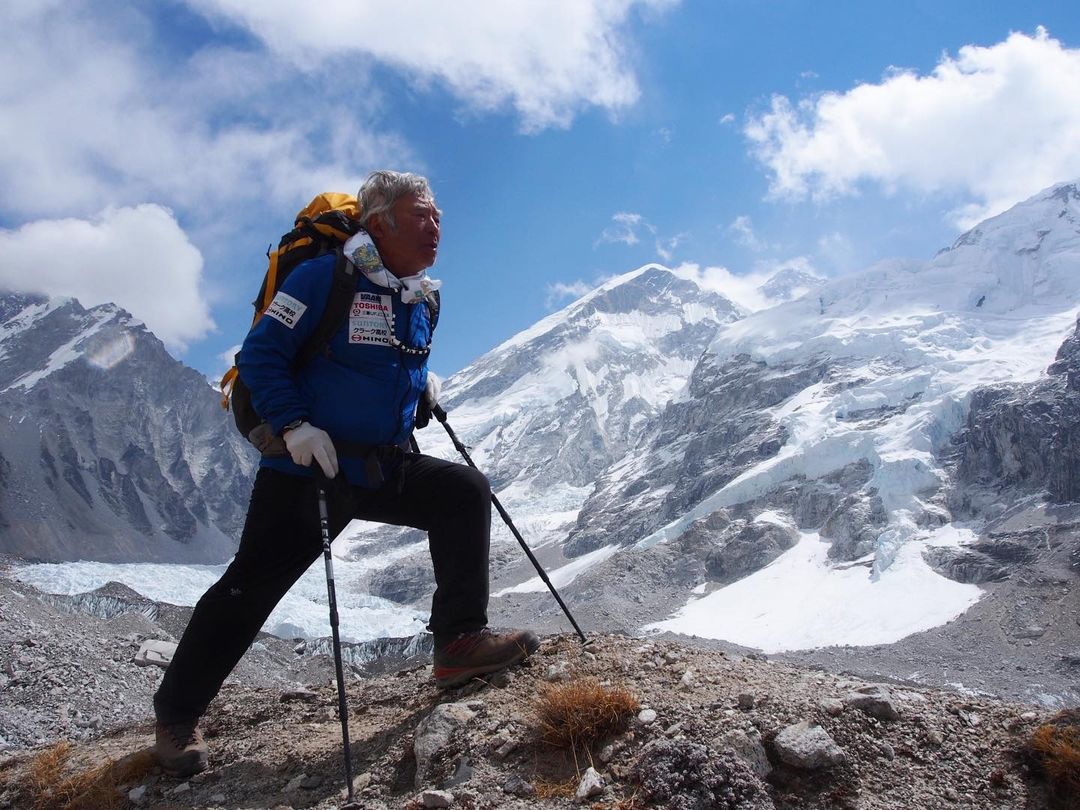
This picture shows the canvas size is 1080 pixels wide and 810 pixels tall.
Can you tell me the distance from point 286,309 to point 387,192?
924mm

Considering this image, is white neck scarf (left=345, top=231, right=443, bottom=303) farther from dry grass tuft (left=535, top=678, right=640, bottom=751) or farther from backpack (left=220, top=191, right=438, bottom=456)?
dry grass tuft (left=535, top=678, right=640, bottom=751)

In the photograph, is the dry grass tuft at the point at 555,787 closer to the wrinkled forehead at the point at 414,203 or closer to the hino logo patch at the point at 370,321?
the hino logo patch at the point at 370,321

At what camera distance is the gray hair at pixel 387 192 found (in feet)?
14.3

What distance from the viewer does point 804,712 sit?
344 centimetres

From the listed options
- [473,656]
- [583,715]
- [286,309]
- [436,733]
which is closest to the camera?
[583,715]

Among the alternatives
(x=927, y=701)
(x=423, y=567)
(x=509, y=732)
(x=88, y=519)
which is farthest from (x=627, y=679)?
(x=88, y=519)

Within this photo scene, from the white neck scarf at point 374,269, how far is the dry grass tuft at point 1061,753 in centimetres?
357

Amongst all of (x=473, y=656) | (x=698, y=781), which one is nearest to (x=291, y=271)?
(x=473, y=656)

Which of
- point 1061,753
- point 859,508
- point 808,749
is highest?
point 808,749

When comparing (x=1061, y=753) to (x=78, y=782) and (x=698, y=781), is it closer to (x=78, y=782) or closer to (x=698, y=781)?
(x=698, y=781)

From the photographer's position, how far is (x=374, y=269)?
166 inches

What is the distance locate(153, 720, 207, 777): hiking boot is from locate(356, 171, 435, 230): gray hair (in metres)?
3.01

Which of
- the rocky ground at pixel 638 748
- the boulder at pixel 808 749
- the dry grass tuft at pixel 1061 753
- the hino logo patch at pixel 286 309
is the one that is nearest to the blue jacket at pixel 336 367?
the hino logo patch at pixel 286 309

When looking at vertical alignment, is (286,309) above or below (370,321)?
above
